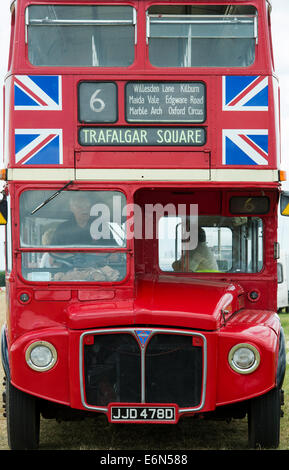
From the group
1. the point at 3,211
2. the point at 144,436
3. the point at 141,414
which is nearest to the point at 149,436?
the point at 144,436

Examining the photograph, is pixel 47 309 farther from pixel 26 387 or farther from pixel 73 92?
pixel 73 92

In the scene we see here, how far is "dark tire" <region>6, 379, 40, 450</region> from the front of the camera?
633cm

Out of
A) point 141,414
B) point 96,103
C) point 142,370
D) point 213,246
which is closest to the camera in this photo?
point 141,414

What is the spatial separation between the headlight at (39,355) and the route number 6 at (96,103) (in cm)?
200

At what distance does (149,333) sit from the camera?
6.03 metres

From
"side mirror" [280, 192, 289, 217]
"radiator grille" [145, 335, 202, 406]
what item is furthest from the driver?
"side mirror" [280, 192, 289, 217]

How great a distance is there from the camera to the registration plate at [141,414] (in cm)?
595

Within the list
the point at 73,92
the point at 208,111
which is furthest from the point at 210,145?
the point at 73,92

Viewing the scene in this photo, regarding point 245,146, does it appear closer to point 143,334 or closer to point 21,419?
point 143,334

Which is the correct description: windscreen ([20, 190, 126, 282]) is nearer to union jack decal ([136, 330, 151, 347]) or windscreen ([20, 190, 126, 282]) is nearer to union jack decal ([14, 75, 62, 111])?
union jack decal ([136, 330, 151, 347])

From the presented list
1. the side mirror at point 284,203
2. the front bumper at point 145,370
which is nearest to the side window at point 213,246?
the side mirror at point 284,203

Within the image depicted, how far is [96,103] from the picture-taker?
21.6 ft

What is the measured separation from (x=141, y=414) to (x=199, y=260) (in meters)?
2.11

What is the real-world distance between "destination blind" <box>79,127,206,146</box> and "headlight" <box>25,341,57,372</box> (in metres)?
1.73
